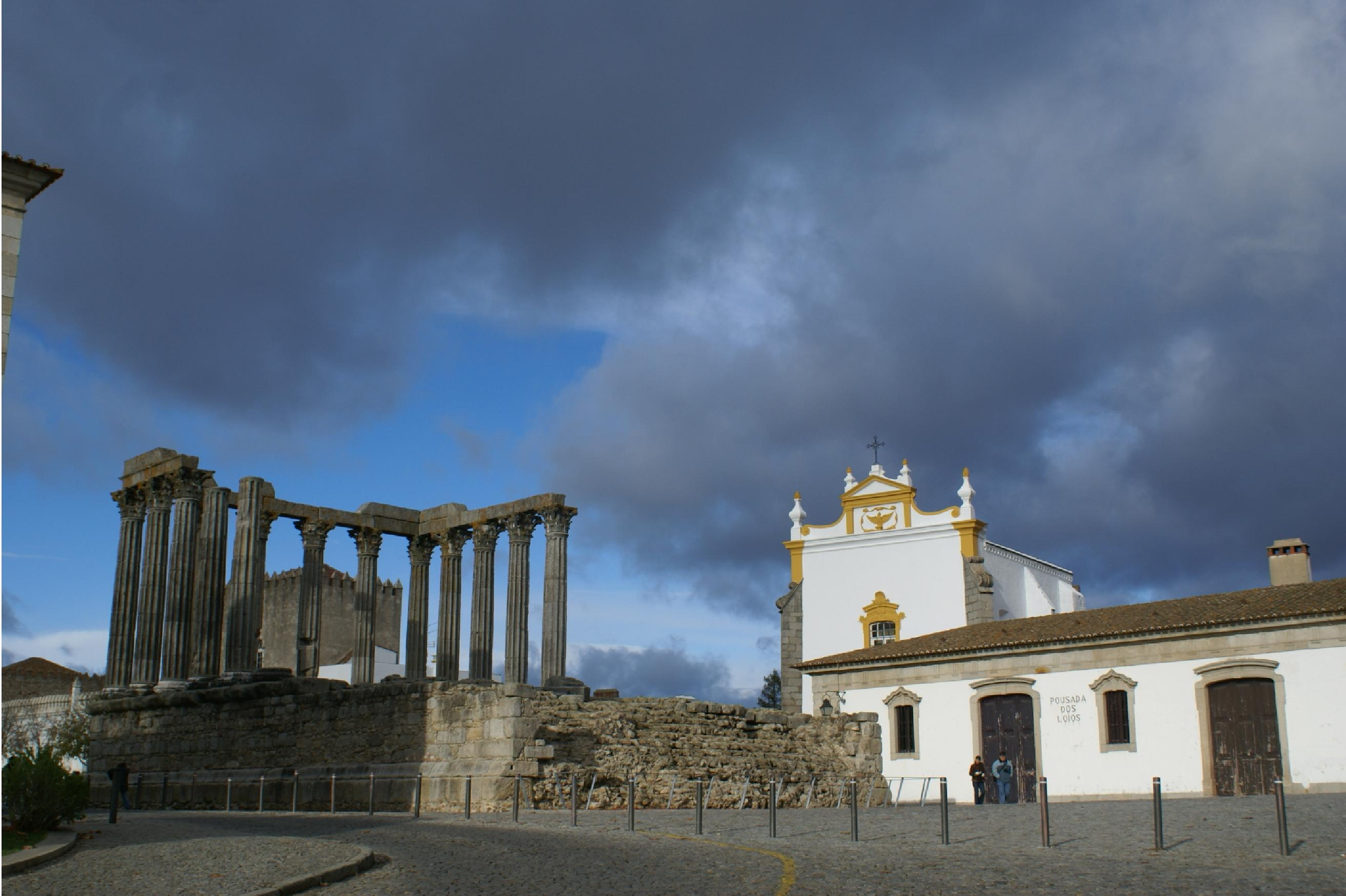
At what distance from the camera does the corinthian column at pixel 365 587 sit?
1483 inches

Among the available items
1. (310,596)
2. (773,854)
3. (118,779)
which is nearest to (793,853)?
(773,854)

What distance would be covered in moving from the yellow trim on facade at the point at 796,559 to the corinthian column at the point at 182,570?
21.9 m

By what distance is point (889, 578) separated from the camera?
4288 centimetres

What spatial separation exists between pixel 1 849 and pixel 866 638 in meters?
33.1

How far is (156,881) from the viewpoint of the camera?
37.2 ft

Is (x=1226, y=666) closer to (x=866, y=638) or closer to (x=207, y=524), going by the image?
(x=866, y=638)

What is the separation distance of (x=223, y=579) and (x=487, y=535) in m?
7.54

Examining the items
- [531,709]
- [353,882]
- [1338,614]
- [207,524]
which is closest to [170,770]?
[207,524]

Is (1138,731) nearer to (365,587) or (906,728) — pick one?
(906,728)

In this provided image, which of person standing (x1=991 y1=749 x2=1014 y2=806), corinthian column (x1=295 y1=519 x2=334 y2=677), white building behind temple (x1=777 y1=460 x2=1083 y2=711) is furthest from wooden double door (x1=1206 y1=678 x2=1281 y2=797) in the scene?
corinthian column (x1=295 y1=519 x2=334 y2=677)

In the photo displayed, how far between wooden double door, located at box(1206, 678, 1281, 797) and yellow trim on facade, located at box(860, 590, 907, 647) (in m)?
15.4

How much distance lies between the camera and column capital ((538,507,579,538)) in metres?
32.8

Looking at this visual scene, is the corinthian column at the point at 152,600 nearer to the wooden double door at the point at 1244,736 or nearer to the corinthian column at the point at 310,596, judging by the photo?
the corinthian column at the point at 310,596

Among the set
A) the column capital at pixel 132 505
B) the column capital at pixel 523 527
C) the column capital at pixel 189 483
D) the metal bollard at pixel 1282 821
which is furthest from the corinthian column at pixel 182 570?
the metal bollard at pixel 1282 821
